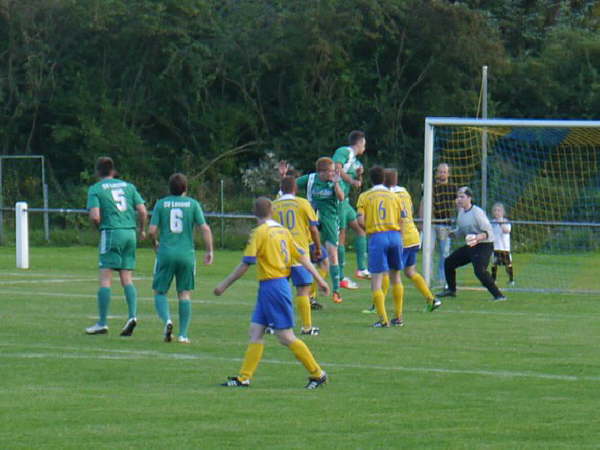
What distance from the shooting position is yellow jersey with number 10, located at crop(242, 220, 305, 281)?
10516 mm

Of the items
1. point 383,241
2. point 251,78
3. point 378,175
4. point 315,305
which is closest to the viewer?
point 383,241

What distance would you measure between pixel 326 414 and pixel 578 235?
21.0 meters

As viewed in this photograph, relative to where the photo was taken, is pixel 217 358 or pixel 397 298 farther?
pixel 397 298

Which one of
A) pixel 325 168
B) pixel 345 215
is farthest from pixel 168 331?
pixel 345 215

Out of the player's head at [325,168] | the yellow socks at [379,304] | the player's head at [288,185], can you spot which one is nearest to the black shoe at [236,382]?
the player's head at [288,185]

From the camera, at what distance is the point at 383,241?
50.5ft

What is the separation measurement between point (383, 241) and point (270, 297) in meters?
5.11

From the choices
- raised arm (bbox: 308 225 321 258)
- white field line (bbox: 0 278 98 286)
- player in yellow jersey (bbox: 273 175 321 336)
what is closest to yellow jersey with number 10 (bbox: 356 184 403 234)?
→ player in yellow jersey (bbox: 273 175 321 336)

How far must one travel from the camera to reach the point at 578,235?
95.9 ft

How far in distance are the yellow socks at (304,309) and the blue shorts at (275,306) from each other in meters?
3.68

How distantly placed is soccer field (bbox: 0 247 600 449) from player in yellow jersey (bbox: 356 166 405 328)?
0.43 meters

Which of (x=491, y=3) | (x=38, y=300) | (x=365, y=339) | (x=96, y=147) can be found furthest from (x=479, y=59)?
(x=365, y=339)

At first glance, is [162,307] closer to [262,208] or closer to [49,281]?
[262,208]

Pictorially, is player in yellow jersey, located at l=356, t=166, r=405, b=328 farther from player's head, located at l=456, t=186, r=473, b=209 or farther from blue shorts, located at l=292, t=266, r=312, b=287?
player's head, located at l=456, t=186, r=473, b=209
